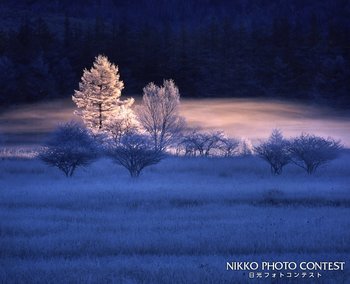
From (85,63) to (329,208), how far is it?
253 ft

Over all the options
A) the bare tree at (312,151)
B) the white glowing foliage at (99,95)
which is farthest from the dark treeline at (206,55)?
the bare tree at (312,151)

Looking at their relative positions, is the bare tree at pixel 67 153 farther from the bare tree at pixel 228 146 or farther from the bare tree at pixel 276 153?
the bare tree at pixel 228 146

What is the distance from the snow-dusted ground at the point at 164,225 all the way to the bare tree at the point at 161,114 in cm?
1741

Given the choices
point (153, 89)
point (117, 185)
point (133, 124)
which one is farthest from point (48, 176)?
point (153, 89)

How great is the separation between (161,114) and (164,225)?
35945mm

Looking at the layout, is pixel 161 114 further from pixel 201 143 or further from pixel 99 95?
pixel 99 95

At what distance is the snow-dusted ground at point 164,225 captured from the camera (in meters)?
12.1

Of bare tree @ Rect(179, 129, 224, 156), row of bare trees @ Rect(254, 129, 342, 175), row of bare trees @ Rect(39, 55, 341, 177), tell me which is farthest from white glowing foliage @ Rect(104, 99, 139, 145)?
row of bare trees @ Rect(254, 129, 342, 175)

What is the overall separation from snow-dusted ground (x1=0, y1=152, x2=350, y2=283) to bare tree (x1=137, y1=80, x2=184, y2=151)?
1741cm

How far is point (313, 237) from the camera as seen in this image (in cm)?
1573

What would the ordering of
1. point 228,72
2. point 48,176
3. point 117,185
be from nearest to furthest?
point 117,185, point 48,176, point 228,72

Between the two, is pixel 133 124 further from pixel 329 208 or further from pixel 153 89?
pixel 329 208

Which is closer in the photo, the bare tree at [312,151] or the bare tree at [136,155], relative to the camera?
the bare tree at [136,155]

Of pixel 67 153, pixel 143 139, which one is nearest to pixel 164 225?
pixel 67 153
